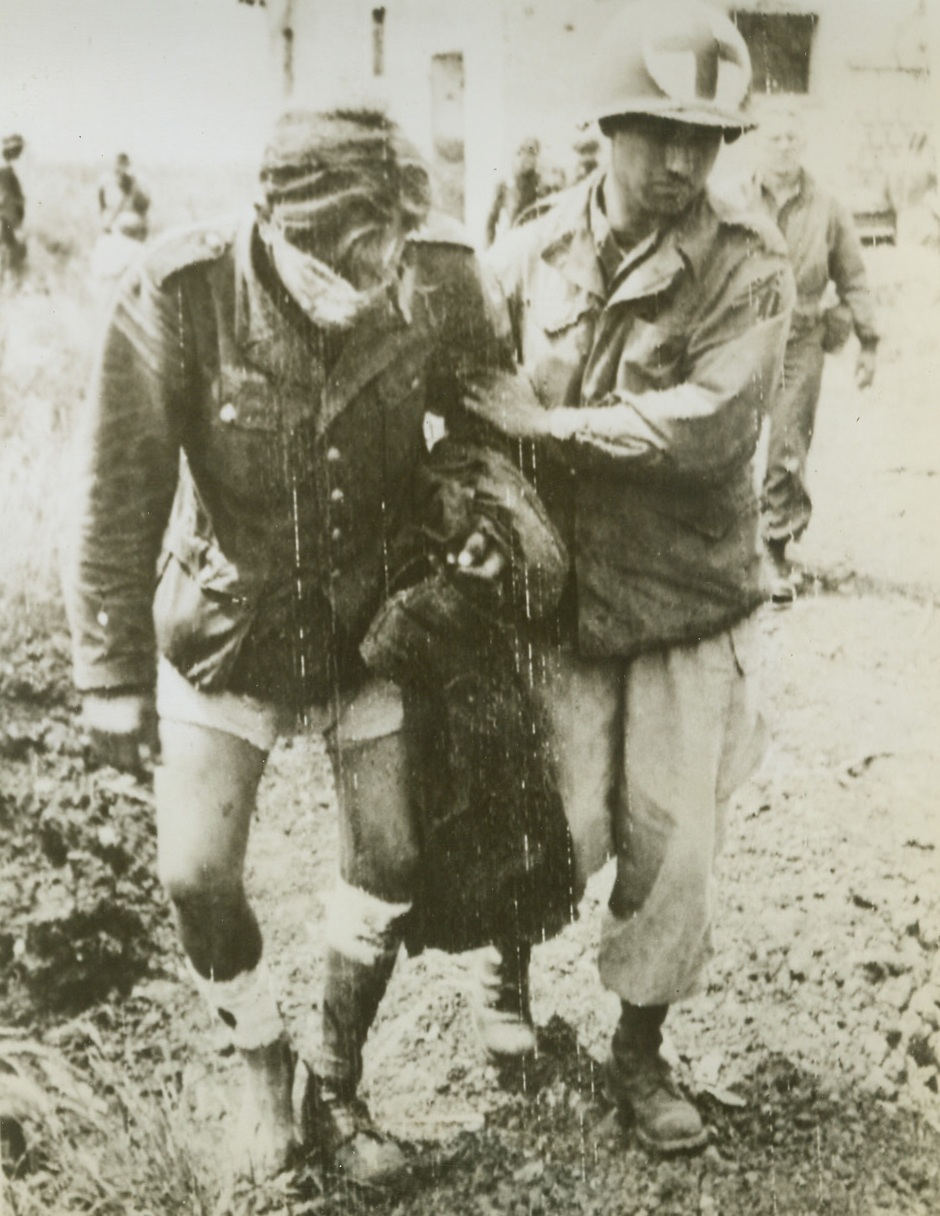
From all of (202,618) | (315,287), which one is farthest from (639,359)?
(202,618)

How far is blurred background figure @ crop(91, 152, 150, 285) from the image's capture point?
3.09m

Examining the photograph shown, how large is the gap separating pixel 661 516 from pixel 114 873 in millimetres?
1666

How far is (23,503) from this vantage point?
319cm

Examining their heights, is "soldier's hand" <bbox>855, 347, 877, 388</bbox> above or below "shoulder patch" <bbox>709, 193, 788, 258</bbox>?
below

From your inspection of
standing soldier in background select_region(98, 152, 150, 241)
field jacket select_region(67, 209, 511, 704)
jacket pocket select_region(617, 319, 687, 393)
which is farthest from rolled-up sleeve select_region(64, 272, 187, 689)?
jacket pocket select_region(617, 319, 687, 393)

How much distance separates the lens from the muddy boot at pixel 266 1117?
3.30 metres

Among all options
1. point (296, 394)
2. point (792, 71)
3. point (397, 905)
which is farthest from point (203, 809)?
point (792, 71)

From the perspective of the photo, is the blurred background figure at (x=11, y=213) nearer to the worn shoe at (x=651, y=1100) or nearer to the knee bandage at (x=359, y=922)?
the knee bandage at (x=359, y=922)

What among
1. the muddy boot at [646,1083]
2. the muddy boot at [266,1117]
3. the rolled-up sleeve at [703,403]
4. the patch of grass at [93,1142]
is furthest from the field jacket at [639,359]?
the patch of grass at [93,1142]

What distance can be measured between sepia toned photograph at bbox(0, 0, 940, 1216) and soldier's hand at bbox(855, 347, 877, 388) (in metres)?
0.03

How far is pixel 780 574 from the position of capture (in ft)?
10.9

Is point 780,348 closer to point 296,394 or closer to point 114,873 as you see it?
point 296,394

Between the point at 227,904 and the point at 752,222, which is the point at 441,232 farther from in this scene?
the point at 227,904

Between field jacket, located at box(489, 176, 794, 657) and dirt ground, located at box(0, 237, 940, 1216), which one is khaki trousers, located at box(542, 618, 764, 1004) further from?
field jacket, located at box(489, 176, 794, 657)
